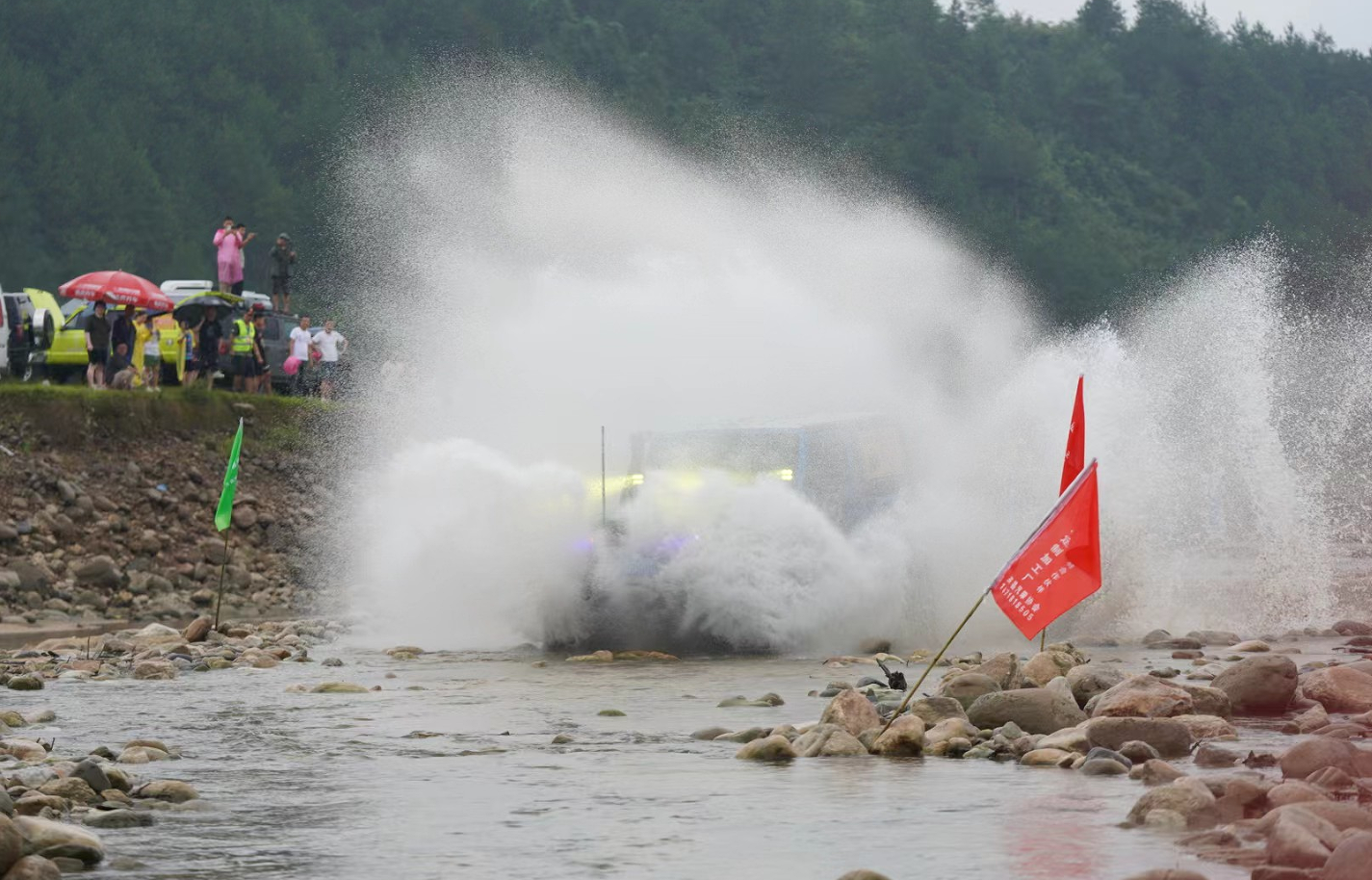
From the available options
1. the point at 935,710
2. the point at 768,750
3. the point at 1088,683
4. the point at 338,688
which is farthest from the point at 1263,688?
the point at 338,688

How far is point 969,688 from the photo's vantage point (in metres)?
14.8

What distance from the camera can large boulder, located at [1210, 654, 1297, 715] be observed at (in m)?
14.8

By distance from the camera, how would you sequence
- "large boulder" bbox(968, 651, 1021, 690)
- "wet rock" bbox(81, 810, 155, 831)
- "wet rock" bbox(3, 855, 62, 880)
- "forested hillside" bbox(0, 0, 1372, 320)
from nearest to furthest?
"wet rock" bbox(3, 855, 62, 880) < "wet rock" bbox(81, 810, 155, 831) < "large boulder" bbox(968, 651, 1021, 690) < "forested hillside" bbox(0, 0, 1372, 320)

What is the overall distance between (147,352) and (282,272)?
18.1 ft

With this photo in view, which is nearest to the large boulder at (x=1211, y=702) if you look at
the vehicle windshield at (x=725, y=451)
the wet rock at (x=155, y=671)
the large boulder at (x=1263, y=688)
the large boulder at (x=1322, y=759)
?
the large boulder at (x=1263, y=688)

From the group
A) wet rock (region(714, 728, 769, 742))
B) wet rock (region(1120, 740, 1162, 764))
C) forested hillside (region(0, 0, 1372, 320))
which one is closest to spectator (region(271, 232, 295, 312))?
wet rock (region(714, 728, 769, 742))

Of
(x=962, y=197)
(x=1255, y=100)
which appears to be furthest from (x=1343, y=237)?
(x=1255, y=100)

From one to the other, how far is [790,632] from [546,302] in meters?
6.65

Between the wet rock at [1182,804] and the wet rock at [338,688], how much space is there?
8.29 m

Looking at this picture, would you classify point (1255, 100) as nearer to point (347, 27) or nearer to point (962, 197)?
point (962, 197)

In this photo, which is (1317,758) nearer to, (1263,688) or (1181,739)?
(1181,739)

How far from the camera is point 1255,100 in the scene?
140375 mm

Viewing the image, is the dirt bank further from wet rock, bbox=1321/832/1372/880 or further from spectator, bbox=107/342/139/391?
wet rock, bbox=1321/832/1372/880

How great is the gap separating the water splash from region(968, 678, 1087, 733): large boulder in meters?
5.83
